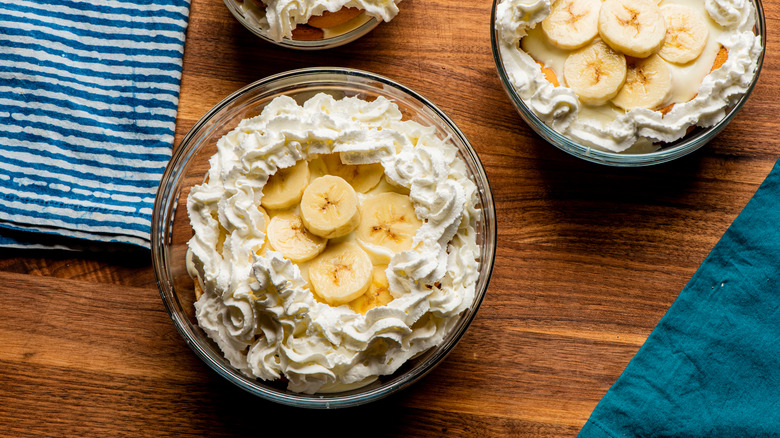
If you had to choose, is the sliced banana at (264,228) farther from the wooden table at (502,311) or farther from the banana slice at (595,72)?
the banana slice at (595,72)

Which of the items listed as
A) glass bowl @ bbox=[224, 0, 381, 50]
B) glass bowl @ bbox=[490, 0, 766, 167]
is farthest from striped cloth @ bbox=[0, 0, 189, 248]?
glass bowl @ bbox=[490, 0, 766, 167]

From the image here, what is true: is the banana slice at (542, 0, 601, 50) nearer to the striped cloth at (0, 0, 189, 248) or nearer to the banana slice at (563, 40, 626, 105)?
the banana slice at (563, 40, 626, 105)

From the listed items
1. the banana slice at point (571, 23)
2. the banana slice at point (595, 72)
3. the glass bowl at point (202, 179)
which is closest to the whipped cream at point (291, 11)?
the glass bowl at point (202, 179)

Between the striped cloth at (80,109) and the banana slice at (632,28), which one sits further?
the striped cloth at (80,109)

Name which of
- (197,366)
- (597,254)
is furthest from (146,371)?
(597,254)

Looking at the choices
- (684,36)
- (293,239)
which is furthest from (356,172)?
(684,36)

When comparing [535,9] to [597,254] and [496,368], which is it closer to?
[597,254]
